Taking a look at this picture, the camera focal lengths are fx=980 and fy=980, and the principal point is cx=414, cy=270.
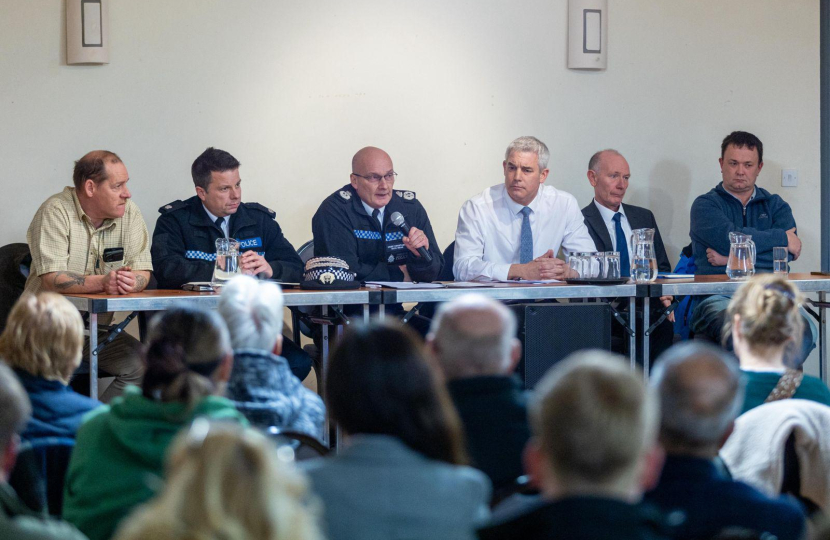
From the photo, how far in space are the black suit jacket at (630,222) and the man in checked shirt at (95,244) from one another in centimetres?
238

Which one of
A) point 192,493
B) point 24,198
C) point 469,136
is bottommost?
point 192,493

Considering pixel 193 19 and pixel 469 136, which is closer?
pixel 193 19

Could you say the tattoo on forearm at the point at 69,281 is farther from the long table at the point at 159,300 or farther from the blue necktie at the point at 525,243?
the blue necktie at the point at 525,243

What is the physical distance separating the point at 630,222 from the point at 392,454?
4314mm

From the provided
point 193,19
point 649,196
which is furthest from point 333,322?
point 649,196

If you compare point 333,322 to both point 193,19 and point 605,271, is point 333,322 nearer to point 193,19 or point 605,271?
point 605,271

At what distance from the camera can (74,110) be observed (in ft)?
17.4

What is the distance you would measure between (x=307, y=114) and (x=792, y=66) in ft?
10.3

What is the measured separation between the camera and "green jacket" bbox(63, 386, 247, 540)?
5.70 ft

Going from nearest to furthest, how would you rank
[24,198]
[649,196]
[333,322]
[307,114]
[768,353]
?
[768,353] → [333,322] → [24,198] → [307,114] → [649,196]

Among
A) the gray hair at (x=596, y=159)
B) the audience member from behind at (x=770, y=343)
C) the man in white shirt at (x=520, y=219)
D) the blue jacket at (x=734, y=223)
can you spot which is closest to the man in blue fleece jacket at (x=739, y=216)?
the blue jacket at (x=734, y=223)

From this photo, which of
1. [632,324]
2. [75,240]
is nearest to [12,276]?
[75,240]

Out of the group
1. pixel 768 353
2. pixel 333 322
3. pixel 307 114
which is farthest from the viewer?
pixel 307 114

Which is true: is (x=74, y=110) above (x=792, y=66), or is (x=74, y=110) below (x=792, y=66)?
below
